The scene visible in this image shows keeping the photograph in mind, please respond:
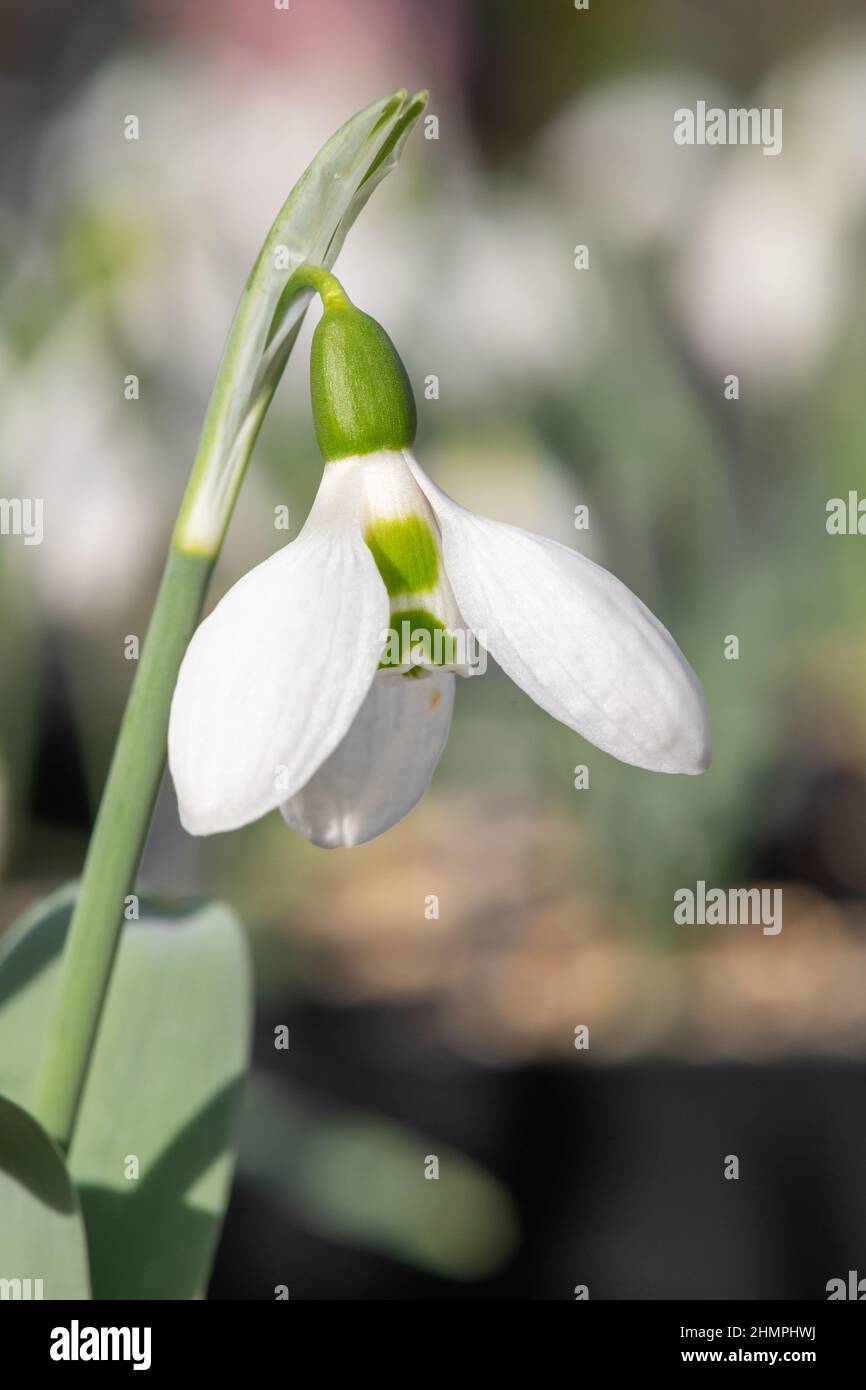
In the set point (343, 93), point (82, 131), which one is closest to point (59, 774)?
point (82, 131)

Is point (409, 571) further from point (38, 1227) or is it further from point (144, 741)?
point (38, 1227)

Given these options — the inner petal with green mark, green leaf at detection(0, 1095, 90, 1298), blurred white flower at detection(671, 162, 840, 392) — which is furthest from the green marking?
blurred white flower at detection(671, 162, 840, 392)

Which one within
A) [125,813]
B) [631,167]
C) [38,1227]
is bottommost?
[38,1227]

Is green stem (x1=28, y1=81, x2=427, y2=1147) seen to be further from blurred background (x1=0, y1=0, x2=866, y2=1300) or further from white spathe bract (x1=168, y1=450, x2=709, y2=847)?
blurred background (x1=0, y1=0, x2=866, y2=1300)

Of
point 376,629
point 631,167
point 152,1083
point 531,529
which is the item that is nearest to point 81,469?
point 531,529

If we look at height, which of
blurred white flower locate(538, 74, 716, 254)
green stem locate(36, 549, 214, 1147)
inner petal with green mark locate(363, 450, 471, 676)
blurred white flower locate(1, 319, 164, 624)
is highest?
blurred white flower locate(538, 74, 716, 254)

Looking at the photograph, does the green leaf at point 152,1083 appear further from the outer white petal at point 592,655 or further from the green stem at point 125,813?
the outer white petal at point 592,655
